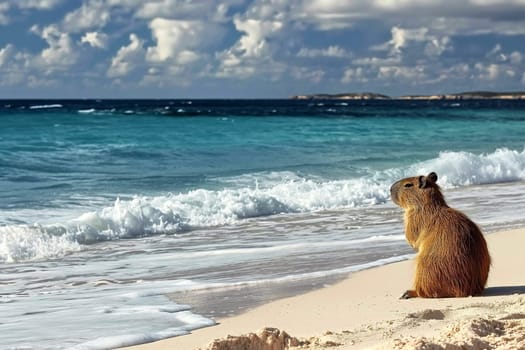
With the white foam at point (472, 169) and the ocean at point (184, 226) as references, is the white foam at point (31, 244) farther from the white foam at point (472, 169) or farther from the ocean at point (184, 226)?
the white foam at point (472, 169)

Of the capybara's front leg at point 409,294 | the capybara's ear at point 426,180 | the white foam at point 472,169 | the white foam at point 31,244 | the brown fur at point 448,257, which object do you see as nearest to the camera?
the brown fur at point 448,257

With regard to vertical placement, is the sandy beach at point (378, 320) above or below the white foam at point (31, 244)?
above

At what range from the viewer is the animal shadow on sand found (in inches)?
297

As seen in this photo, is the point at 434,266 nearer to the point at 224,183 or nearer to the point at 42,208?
the point at 42,208

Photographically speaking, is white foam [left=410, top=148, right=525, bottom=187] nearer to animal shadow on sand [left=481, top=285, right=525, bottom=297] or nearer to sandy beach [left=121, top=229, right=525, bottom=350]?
sandy beach [left=121, top=229, right=525, bottom=350]

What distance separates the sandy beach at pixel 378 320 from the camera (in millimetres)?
5434

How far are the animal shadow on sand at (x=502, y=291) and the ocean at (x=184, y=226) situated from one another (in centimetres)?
170

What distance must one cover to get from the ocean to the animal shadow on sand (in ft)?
5.58

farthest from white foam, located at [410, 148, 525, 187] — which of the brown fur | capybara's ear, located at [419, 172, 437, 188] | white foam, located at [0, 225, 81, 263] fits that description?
the brown fur

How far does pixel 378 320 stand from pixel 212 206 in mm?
9419

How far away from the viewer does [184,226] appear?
47.0 ft

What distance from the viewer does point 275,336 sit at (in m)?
5.54

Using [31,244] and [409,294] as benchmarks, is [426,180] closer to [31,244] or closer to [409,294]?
[409,294]

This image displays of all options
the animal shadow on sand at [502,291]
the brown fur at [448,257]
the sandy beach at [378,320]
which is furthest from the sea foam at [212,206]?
the animal shadow on sand at [502,291]
